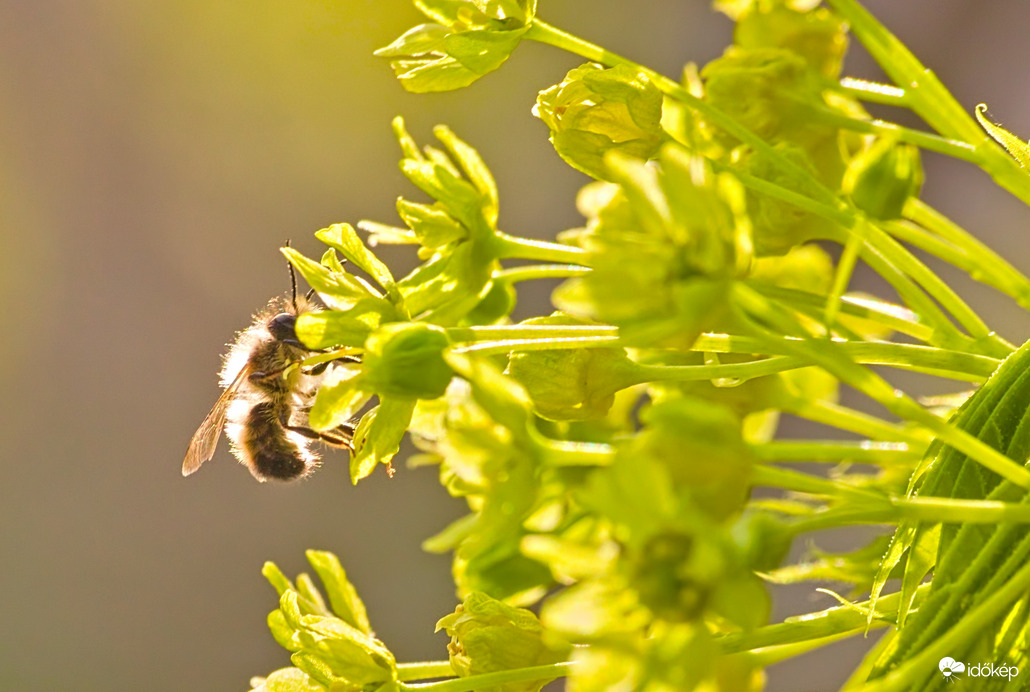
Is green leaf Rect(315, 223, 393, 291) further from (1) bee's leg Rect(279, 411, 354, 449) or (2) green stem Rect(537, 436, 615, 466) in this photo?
(1) bee's leg Rect(279, 411, 354, 449)

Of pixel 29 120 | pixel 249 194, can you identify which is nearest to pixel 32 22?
pixel 29 120

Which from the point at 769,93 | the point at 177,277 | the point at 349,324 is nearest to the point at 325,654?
the point at 349,324

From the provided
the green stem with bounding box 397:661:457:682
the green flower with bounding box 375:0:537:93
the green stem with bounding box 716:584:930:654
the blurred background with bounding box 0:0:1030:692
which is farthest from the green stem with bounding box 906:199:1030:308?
the blurred background with bounding box 0:0:1030:692

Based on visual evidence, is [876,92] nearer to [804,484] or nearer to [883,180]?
[883,180]

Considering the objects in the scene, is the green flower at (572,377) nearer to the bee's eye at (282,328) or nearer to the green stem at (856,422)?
the green stem at (856,422)

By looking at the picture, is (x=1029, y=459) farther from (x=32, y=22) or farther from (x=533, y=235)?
(x=32, y=22)

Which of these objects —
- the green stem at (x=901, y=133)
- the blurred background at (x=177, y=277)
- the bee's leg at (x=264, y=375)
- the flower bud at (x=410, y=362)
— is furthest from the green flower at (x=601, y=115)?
the blurred background at (x=177, y=277)
